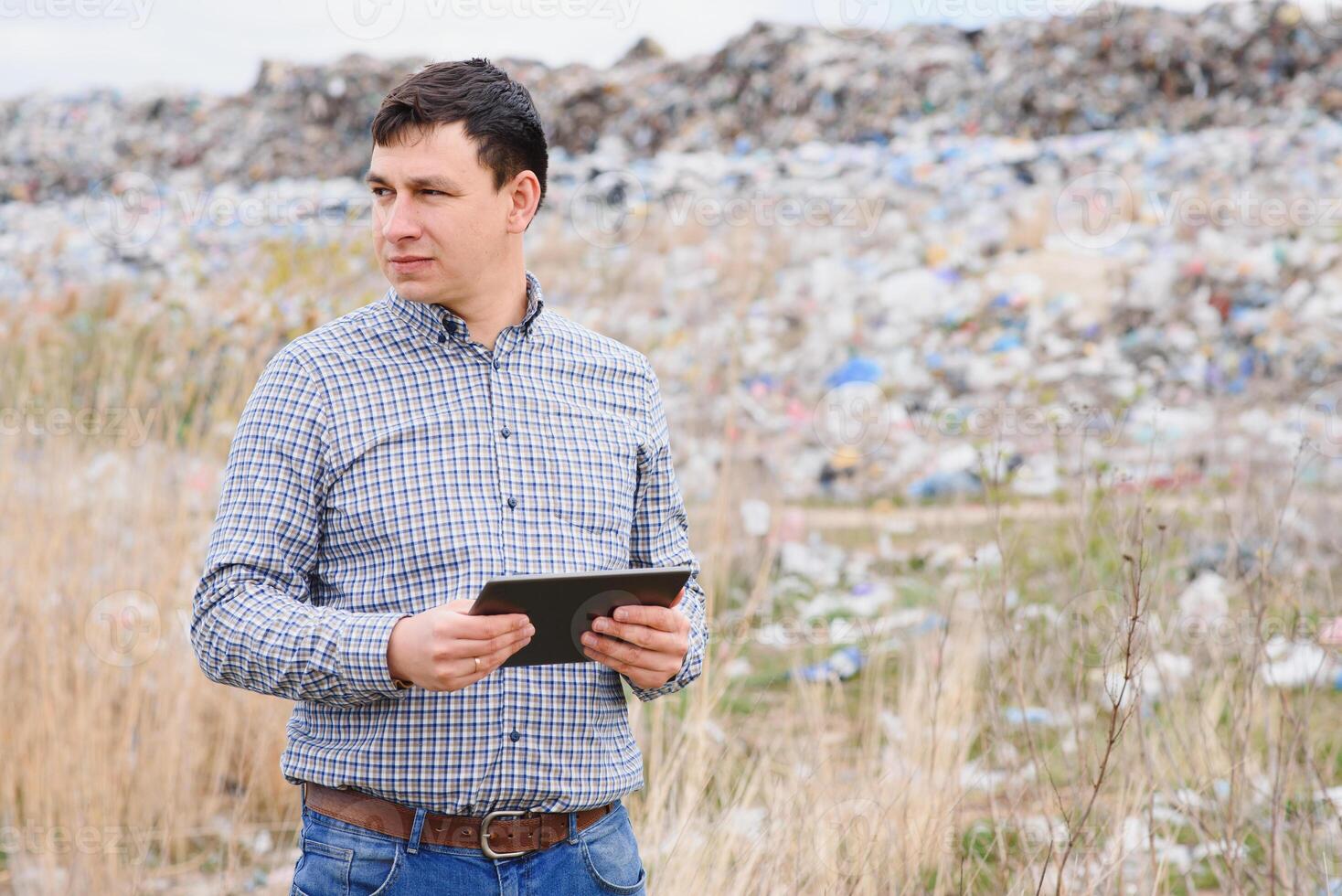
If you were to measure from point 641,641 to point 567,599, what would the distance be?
0.42ft

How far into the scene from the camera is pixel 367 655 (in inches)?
56.3

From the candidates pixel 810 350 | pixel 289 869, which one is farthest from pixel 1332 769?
pixel 810 350

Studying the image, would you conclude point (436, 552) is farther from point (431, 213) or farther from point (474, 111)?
point (474, 111)

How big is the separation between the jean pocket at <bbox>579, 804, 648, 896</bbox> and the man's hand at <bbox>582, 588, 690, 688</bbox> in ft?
0.67

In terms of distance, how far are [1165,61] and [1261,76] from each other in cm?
90

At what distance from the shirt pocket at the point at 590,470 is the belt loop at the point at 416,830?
0.37 metres

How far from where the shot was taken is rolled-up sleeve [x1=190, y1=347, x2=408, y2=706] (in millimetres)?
1442

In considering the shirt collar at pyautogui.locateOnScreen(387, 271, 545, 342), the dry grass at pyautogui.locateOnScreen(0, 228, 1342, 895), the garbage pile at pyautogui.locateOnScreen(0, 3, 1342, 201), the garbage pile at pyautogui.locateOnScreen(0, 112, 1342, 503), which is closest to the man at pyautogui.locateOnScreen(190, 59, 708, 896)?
the shirt collar at pyautogui.locateOnScreen(387, 271, 545, 342)

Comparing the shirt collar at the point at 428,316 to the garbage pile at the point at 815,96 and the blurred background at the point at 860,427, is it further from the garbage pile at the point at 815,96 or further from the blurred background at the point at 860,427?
the garbage pile at the point at 815,96

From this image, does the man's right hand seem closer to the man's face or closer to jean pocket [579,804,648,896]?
jean pocket [579,804,648,896]

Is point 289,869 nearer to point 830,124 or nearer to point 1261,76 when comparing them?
point 830,124

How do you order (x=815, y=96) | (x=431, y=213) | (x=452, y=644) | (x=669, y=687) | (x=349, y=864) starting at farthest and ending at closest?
(x=815, y=96) → (x=669, y=687) → (x=431, y=213) → (x=349, y=864) → (x=452, y=644)

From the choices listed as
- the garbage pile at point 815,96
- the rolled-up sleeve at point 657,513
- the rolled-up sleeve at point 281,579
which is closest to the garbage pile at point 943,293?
the garbage pile at point 815,96

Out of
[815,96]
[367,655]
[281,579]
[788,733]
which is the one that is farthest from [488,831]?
[815,96]
